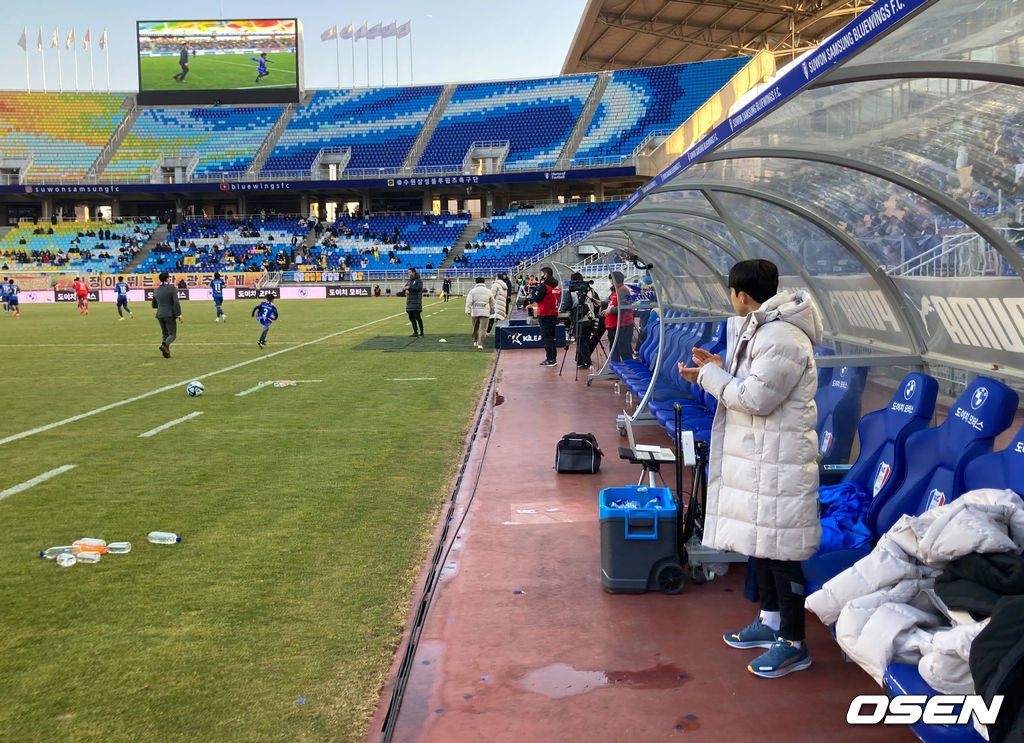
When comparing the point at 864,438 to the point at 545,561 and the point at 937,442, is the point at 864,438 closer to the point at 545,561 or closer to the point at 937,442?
the point at 937,442

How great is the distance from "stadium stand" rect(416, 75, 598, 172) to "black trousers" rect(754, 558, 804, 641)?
60.1 meters

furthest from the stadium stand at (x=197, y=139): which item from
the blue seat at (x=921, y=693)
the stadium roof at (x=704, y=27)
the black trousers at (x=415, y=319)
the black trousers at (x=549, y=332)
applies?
the blue seat at (x=921, y=693)

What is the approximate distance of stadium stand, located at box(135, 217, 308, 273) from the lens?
2314 inches

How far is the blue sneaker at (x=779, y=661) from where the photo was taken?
13.5 ft

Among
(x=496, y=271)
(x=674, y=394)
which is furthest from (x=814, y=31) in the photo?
(x=674, y=394)

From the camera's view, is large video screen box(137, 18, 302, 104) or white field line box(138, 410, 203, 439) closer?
white field line box(138, 410, 203, 439)

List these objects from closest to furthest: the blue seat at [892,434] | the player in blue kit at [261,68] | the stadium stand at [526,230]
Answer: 1. the blue seat at [892,434]
2. the stadium stand at [526,230]
3. the player in blue kit at [261,68]

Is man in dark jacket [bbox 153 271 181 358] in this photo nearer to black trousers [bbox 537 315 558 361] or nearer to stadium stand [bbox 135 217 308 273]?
black trousers [bbox 537 315 558 361]

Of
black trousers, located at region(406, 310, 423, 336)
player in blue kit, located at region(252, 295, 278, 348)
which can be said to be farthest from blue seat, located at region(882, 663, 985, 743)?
black trousers, located at region(406, 310, 423, 336)

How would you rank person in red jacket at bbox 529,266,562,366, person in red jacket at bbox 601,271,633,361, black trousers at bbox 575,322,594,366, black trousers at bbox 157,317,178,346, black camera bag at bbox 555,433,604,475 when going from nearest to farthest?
black camera bag at bbox 555,433,604,475, person in red jacket at bbox 601,271,633,361, black trousers at bbox 575,322,594,366, person in red jacket at bbox 529,266,562,366, black trousers at bbox 157,317,178,346

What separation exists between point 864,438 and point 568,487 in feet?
9.25

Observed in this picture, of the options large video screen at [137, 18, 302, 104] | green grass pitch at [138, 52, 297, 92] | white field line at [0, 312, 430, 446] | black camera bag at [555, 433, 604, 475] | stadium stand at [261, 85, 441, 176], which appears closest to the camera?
black camera bag at [555, 433, 604, 475]

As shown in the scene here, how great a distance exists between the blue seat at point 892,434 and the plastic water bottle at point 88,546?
199 inches

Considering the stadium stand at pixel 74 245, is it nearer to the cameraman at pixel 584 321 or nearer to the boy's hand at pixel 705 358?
the cameraman at pixel 584 321
